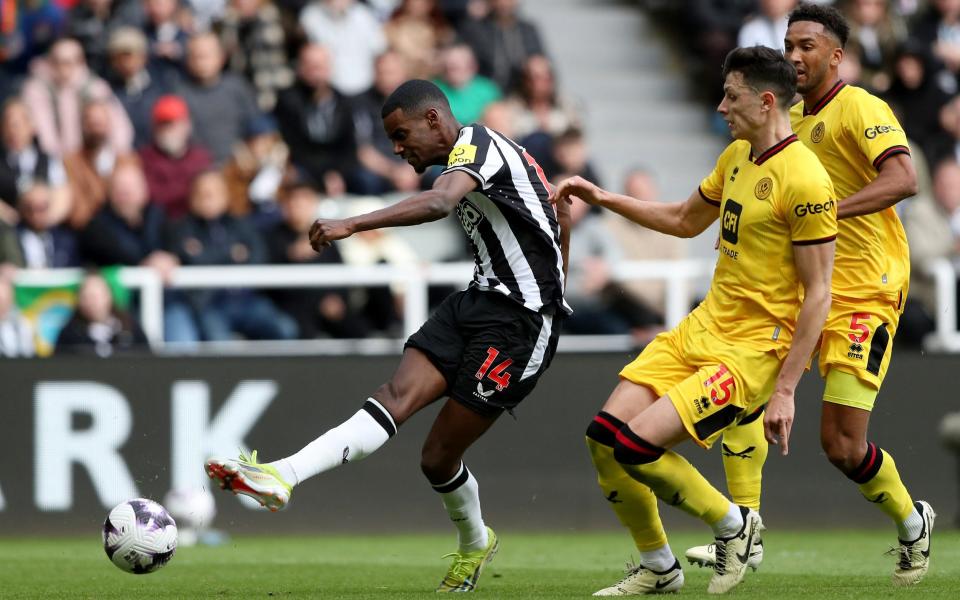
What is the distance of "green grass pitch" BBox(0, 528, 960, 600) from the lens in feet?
25.1

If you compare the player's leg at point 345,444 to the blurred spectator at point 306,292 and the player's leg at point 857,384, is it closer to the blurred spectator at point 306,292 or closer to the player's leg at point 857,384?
the player's leg at point 857,384

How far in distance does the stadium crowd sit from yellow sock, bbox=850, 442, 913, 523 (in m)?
4.59

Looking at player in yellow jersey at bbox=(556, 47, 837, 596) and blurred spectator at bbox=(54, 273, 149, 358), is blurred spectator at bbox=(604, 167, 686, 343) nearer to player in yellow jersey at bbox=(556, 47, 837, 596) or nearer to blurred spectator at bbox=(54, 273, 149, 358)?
blurred spectator at bbox=(54, 273, 149, 358)

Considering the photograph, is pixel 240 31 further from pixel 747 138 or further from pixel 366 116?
pixel 747 138

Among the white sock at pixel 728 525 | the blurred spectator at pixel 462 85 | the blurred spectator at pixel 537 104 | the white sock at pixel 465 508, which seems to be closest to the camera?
the white sock at pixel 728 525

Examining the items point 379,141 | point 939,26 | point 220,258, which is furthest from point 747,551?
point 939,26

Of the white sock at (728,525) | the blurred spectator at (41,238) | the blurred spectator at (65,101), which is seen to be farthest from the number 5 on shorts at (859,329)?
the blurred spectator at (65,101)

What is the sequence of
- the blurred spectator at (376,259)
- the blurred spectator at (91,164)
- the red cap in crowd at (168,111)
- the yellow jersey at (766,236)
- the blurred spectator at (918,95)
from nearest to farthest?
the yellow jersey at (766,236) → the blurred spectator at (376,259) → the blurred spectator at (91,164) → the red cap in crowd at (168,111) → the blurred spectator at (918,95)

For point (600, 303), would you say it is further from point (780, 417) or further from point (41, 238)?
point (780, 417)

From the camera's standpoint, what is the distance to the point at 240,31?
1483cm

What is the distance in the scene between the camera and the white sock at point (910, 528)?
303 inches

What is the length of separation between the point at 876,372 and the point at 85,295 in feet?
20.2

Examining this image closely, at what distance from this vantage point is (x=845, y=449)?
7.50 metres

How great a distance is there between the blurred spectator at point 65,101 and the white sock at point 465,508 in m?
6.79
